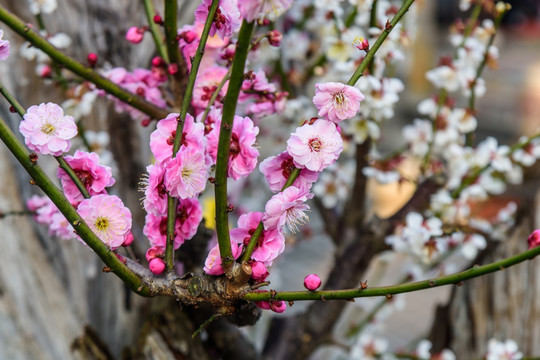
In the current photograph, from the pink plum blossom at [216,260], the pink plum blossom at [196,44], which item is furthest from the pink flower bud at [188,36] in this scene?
the pink plum blossom at [216,260]

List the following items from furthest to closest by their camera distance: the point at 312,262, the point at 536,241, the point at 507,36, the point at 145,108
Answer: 1. the point at 507,36
2. the point at 312,262
3. the point at 145,108
4. the point at 536,241

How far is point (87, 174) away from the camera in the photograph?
19.6 inches

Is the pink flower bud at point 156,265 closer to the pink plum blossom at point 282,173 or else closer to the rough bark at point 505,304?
the pink plum blossom at point 282,173

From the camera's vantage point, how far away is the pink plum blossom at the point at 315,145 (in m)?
0.44

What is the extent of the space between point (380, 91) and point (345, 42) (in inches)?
3.2

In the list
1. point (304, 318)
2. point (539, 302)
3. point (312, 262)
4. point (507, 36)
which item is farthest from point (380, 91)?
point (507, 36)

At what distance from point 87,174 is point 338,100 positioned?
21 cm

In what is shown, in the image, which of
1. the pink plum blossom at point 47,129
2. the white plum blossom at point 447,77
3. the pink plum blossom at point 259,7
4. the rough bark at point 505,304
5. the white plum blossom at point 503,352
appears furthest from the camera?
the rough bark at point 505,304

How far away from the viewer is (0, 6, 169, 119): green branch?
0.54m

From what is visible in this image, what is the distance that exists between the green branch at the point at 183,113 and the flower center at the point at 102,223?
0.15 ft

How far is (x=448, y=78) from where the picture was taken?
0.88 meters

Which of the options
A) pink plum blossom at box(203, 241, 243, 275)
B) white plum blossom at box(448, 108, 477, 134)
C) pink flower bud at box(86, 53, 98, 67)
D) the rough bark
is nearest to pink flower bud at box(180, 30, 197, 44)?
pink flower bud at box(86, 53, 98, 67)

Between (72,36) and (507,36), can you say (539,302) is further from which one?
(507,36)

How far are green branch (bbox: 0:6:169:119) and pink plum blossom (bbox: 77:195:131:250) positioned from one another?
159 mm
